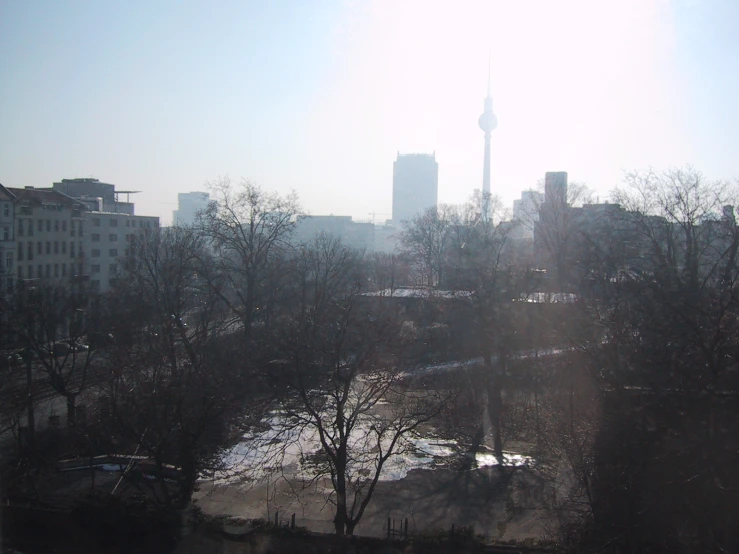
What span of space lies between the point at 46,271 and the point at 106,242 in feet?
14.5

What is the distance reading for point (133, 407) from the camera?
306 inches

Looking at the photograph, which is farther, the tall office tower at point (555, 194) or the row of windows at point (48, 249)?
the row of windows at point (48, 249)

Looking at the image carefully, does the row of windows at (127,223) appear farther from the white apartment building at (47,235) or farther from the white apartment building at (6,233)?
the white apartment building at (6,233)

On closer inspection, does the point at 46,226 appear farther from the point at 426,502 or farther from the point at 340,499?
the point at 340,499

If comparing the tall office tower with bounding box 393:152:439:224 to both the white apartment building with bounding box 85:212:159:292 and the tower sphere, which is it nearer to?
the tower sphere

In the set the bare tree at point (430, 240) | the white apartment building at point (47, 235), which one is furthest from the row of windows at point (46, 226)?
the bare tree at point (430, 240)

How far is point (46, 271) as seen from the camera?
25.5 m

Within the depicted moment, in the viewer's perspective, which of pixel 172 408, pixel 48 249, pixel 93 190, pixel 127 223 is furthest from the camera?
pixel 93 190

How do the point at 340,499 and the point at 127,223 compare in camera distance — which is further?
the point at 127,223

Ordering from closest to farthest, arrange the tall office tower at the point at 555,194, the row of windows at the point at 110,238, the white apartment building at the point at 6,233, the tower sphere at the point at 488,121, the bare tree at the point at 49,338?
1. the bare tree at the point at 49,338
2. the tall office tower at the point at 555,194
3. the white apartment building at the point at 6,233
4. the row of windows at the point at 110,238
5. the tower sphere at the point at 488,121

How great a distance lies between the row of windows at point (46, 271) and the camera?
24.1m

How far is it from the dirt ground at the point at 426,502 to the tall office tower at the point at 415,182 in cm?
9426

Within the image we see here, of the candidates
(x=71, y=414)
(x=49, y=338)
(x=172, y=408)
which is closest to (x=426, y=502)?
(x=172, y=408)

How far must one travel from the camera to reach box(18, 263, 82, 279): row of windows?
24.1 metres
